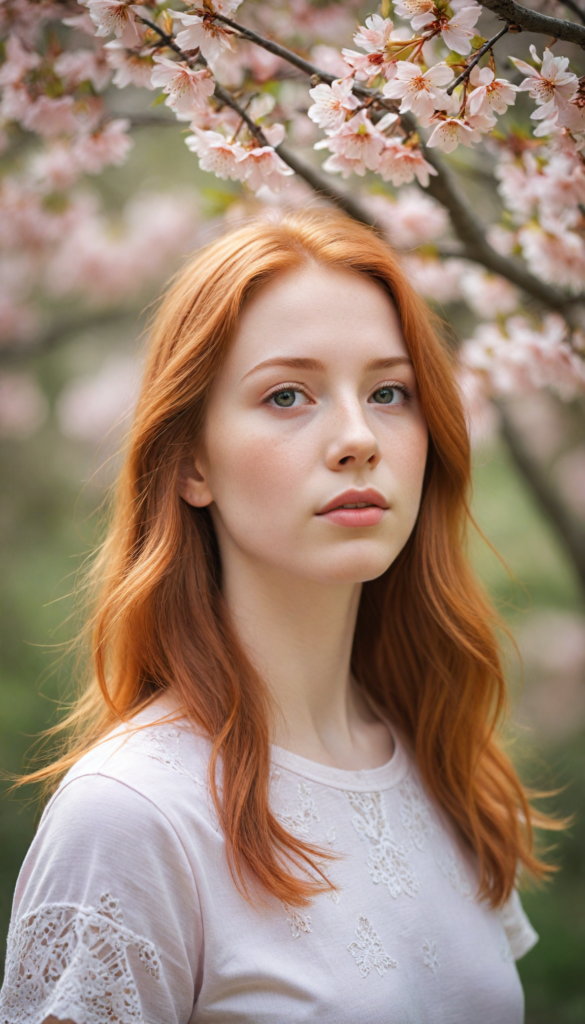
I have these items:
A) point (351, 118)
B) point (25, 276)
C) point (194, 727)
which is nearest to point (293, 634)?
point (194, 727)

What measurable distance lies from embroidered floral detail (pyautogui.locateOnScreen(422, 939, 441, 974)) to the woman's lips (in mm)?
772

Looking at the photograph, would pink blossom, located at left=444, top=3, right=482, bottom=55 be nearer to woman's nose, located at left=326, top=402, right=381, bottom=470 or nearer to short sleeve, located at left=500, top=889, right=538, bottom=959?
woman's nose, located at left=326, top=402, right=381, bottom=470

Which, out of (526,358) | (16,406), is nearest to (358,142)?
(526,358)

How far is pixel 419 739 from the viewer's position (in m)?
1.80

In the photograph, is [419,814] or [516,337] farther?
[516,337]

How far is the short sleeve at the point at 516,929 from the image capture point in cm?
178

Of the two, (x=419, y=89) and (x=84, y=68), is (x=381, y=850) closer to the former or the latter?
(x=419, y=89)

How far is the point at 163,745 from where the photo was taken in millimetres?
1330

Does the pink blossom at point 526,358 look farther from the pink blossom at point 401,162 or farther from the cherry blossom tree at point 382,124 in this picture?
the pink blossom at point 401,162

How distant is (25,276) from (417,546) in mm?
3276

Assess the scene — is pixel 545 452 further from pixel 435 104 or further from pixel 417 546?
pixel 435 104

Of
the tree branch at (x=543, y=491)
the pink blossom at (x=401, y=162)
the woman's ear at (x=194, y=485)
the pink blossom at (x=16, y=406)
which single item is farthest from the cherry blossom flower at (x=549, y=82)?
the pink blossom at (x=16, y=406)

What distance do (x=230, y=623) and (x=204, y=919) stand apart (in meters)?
0.52

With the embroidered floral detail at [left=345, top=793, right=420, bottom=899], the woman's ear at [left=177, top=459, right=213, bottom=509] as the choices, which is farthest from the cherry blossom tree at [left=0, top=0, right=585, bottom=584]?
the embroidered floral detail at [left=345, top=793, right=420, bottom=899]
